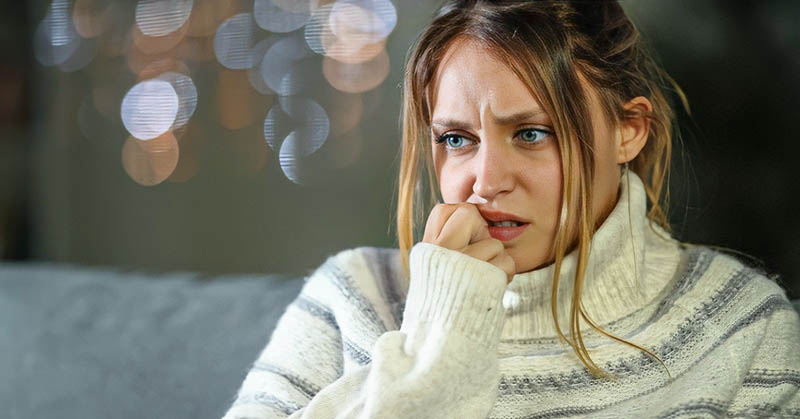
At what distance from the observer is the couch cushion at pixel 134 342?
1.29 metres

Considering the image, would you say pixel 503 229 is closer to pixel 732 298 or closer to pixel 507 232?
pixel 507 232

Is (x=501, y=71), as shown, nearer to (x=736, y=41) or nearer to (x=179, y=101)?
(x=736, y=41)

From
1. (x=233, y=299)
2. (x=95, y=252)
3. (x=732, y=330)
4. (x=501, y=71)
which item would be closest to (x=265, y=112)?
(x=233, y=299)

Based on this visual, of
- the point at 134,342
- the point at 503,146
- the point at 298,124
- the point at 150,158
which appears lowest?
the point at 134,342

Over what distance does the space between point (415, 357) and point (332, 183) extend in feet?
2.98

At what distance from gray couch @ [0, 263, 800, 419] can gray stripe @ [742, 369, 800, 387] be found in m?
0.72

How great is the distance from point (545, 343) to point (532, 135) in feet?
0.87

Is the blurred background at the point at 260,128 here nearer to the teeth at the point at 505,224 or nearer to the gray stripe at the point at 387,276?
the gray stripe at the point at 387,276

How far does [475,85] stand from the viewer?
94cm

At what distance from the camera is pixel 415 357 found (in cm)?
86

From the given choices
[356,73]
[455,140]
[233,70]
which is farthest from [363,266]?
[233,70]

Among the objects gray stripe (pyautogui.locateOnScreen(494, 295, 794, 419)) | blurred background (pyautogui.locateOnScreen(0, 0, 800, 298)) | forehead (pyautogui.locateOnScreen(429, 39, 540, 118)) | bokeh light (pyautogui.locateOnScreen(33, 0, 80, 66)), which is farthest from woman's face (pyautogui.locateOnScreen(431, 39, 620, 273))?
bokeh light (pyautogui.locateOnScreen(33, 0, 80, 66))

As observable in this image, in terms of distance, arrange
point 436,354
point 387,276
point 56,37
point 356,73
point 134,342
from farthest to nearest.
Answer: point 56,37, point 356,73, point 134,342, point 387,276, point 436,354

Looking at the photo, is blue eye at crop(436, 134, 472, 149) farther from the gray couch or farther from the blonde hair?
the gray couch
